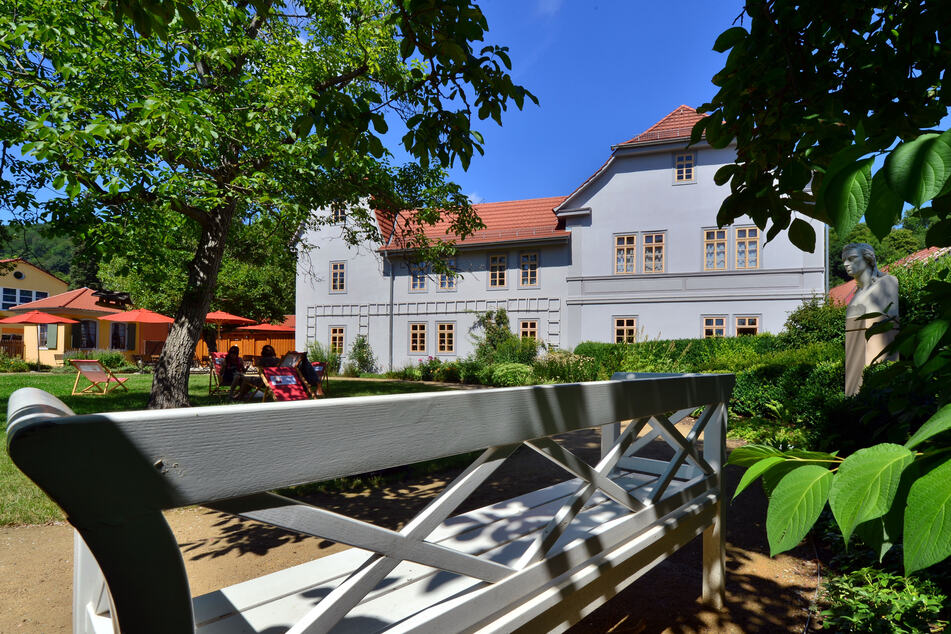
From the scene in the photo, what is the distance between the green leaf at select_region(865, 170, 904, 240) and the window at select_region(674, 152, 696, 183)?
65.2 ft

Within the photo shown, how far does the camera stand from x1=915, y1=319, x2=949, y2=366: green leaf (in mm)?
1172

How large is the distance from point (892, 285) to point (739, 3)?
4.29 metres

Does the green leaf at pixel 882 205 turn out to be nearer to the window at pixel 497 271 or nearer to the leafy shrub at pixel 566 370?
the leafy shrub at pixel 566 370

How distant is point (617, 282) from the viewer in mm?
19391

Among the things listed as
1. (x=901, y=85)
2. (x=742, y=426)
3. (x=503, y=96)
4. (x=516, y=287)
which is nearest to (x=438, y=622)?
(x=901, y=85)

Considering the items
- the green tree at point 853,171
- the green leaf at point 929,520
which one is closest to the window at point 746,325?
the green tree at point 853,171

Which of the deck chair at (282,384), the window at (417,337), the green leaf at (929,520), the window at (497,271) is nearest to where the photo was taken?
the green leaf at (929,520)

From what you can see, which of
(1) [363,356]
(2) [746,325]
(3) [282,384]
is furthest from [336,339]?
(2) [746,325]

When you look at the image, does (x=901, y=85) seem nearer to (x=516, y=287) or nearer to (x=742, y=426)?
(x=742, y=426)

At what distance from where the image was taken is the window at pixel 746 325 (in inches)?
696

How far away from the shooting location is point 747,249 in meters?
17.8

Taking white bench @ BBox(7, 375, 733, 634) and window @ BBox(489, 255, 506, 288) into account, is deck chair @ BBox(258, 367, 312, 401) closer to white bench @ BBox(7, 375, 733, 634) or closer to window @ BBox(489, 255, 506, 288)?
white bench @ BBox(7, 375, 733, 634)

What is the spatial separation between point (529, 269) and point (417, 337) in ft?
19.0

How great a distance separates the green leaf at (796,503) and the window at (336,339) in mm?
23722
